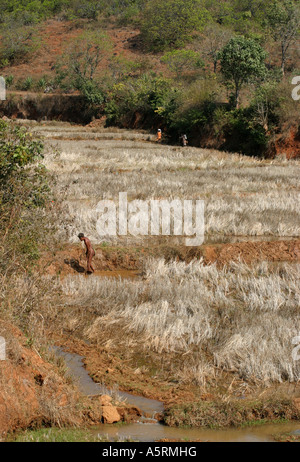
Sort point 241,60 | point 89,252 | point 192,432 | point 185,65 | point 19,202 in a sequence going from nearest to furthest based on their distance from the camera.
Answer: point 192,432 → point 19,202 → point 89,252 → point 241,60 → point 185,65

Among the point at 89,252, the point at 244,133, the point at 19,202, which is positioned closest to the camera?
the point at 19,202

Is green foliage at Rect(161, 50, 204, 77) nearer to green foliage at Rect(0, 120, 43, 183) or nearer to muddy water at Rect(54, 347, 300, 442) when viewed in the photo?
green foliage at Rect(0, 120, 43, 183)

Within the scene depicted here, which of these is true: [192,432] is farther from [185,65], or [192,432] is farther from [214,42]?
[214,42]

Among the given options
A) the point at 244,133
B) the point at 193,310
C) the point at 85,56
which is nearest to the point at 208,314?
the point at 193,310

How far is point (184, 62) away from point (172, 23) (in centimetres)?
1678

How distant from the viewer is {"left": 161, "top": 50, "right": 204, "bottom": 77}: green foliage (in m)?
59.6

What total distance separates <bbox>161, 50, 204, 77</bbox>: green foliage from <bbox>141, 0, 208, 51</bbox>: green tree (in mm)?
10587

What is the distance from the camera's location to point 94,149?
117ft

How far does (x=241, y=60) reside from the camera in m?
38.7

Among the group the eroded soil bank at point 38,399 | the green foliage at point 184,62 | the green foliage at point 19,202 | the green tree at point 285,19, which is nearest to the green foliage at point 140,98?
the green foliage at point 184,62

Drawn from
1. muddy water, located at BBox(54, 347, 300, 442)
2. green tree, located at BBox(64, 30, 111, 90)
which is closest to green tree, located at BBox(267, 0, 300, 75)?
green tree, located at BBox(64, 30, 111, 90)

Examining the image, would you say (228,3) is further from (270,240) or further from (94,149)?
(270,240)
